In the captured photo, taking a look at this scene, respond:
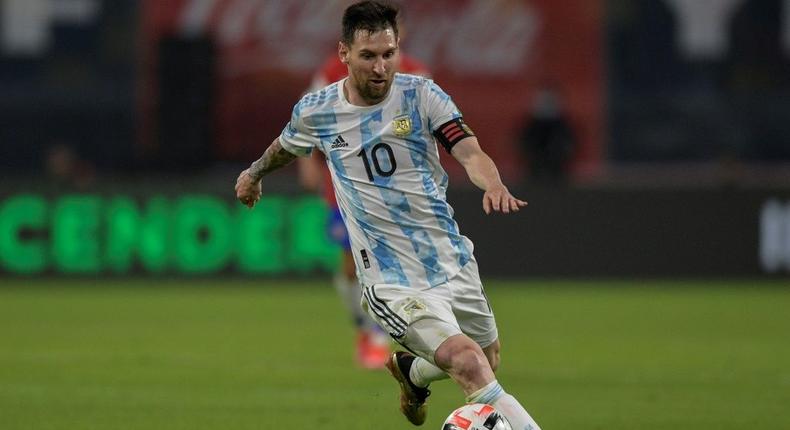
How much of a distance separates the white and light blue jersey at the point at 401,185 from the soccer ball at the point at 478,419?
76 cm

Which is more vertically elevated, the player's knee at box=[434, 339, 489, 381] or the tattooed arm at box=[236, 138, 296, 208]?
the tattooed arm at box=[236, 138, 296, 208]

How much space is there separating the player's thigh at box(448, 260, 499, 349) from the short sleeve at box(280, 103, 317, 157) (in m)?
0.93

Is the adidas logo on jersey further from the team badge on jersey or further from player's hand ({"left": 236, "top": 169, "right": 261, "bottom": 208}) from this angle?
player's hand ({"left": 236, "top": 169, "right": 261, "bottom": 208})

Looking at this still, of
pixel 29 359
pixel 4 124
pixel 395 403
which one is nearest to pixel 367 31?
pixel 395 403

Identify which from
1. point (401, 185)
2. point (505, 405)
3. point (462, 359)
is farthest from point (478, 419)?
point (401, 185)

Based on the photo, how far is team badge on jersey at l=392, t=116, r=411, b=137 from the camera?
7051 mm

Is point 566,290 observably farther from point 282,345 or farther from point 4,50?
point 4,50

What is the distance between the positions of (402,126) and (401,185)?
0.26 metres

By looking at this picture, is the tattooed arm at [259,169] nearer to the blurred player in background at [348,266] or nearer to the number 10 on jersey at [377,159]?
the number 10 on jersey at [377,159]

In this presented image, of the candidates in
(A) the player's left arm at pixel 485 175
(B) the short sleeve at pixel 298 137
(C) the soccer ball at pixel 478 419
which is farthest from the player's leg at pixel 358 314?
(C) the soccer ball at pixel 478 419

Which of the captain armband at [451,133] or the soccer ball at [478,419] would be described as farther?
the captain armband at [451,133]

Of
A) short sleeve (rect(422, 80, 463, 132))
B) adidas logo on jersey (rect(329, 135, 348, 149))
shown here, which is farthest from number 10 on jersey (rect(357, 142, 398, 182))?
short sleeve (rect(422, 80, 463, 132))

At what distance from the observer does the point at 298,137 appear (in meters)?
7.43

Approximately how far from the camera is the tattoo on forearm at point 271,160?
7535mm
